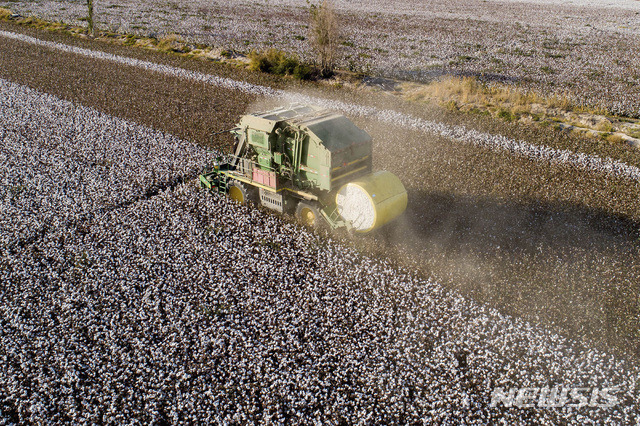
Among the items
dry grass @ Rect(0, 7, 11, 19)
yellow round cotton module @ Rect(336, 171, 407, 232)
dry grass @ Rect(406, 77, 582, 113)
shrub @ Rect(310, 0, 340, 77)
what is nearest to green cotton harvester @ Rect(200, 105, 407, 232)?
yellow round cotton module @ Rect(336, 171, 407, 232)

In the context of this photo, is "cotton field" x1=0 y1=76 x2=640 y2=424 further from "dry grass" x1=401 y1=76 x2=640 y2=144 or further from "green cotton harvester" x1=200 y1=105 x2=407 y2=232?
→ "dry grass" x1=401 y1=76 x2=640 y2=144

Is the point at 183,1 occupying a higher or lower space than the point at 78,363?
higher

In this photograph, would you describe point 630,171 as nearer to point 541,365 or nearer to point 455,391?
point 541,365

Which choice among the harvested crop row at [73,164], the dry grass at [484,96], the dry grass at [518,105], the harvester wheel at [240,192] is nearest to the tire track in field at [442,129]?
the dry grass at [518,105]

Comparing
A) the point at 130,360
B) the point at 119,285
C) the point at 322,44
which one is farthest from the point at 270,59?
the point at 130,360

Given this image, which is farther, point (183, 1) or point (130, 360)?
point (183, 1)

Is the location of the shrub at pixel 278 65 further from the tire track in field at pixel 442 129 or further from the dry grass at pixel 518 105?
the dry grass at pixel 518 105
